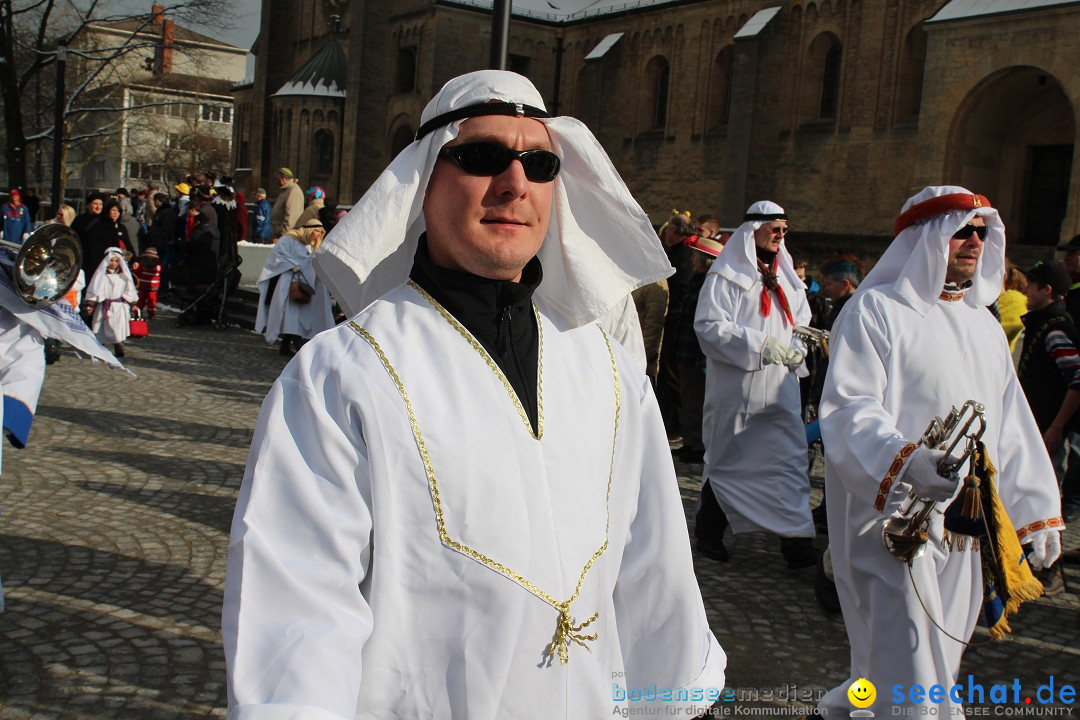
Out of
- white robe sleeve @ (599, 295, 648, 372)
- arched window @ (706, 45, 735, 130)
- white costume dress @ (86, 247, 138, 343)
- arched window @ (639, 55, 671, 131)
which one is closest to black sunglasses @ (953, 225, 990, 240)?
white robe sleeve @ (599, 295, 648, 372)

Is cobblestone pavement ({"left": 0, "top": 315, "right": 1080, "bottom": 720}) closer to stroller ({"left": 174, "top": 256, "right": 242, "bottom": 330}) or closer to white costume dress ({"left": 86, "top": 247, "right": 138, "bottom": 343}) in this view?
white costume dress ({"left": 86, "top": 247, "right": 138, "bottom": 343})

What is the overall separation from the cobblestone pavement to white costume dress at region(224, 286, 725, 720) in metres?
2.41

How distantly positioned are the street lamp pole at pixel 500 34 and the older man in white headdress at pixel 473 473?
5.43 m

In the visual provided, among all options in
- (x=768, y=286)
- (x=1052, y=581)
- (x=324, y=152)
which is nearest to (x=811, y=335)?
(x=768, y=286)

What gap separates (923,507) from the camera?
3566 millimetres

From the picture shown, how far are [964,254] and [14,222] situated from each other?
21.7 m

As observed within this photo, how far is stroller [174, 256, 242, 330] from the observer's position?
17.6m

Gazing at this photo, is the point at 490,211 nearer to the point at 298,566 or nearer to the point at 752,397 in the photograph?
the point at 298,566

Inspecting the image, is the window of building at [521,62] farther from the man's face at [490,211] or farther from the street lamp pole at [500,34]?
the man's face at [490,211]

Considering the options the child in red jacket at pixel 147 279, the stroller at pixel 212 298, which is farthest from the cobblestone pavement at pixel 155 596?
the child in red jacket at pixel 147 279

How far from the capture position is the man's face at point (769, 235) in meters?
6.95

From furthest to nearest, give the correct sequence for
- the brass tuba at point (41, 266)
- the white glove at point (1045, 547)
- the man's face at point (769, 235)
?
the man's face at point (769, 235) < the brass tuba at point (41, 266) < the white glove at point (1045, 547)

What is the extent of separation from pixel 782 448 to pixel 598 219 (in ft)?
15.3

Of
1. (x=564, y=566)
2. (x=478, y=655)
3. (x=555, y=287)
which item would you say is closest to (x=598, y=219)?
(x=555, y=287)
